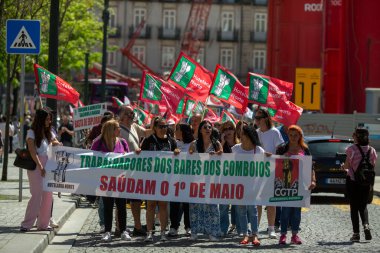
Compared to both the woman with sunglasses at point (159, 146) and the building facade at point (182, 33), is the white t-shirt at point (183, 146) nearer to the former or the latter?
the woman with sunglasses at point (159, 146)

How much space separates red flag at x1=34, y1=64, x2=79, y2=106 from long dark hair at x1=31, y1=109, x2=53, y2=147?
3.86 m

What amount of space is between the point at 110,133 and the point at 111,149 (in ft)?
1.34

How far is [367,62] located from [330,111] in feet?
5.18

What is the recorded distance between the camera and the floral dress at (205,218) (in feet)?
53.2

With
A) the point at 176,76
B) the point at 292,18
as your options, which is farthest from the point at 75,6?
the point at 176,76

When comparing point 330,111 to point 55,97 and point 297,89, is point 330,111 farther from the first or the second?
point 55,97

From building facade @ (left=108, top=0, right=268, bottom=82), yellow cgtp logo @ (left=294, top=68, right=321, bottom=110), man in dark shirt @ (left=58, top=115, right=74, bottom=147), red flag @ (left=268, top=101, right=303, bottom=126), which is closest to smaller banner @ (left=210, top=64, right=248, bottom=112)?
red flag @ (left=268, top=101, right=303, bottom=126)

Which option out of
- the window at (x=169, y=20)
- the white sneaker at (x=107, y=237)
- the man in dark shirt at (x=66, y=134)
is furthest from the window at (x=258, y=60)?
the white sneaker at (x=107, y=237)

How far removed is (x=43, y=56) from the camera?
50469 mm

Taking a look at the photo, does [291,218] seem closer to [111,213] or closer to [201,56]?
[111,213]

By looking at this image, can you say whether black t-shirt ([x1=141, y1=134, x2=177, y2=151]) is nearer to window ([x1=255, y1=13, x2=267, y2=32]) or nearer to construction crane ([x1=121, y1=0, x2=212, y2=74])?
construction crane ([x1=121, y1=0, x2=212, y2=74])

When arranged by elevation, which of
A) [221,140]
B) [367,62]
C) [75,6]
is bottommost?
[221,140]

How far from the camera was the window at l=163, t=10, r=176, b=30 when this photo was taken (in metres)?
95.5

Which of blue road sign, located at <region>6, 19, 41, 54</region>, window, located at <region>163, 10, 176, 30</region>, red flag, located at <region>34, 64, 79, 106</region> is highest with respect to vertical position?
window, located at <region>163, 10, 176, 30</region>
